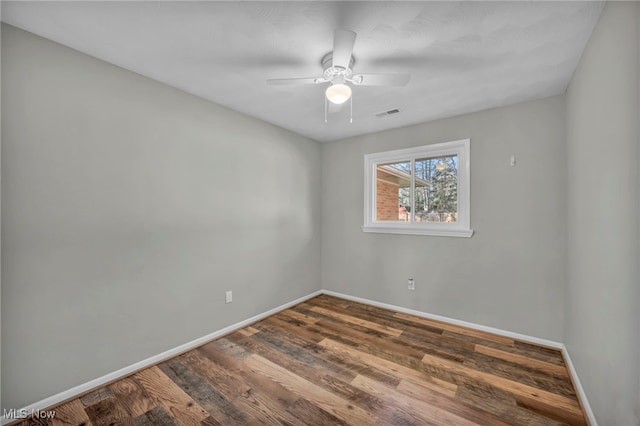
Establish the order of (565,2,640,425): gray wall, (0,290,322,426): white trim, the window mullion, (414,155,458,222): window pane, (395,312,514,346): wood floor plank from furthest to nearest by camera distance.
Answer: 1. the window mullion
2. (414,155,458,222): window pane
3. (395,312,514,346): wood floor plank
4. (0,290,322,426): white trim
5. (565,2,640,425): gray wall

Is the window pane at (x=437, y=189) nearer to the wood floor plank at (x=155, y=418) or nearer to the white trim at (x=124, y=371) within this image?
the white trim at (x=124, y=371)

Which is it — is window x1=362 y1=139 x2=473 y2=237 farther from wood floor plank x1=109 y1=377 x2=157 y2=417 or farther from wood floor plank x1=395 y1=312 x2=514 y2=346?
wood floor plank x1=109 y1=377 x2=157 y2=417

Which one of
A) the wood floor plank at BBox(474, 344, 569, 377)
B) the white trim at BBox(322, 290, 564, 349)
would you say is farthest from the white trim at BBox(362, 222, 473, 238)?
the wood floor plank at BBox(474, 344, 569, 377)

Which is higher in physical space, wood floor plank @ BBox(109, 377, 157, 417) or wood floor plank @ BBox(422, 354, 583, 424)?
A: wood floor plank @ BBox(422, 354, 583, 424)

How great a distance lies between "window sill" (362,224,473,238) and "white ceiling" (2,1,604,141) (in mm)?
1383

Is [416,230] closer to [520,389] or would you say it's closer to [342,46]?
[520,389]

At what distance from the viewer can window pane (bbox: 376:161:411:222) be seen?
3.37 m

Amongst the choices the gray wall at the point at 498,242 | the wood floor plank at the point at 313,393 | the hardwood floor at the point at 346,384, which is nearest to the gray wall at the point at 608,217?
the hardwood floor at the point at 346,384

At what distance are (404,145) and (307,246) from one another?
1.92m

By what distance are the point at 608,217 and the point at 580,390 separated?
129 cm

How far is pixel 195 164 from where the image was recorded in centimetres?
247

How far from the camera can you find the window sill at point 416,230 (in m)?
2.88

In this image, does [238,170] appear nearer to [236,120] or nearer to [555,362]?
[236,120]

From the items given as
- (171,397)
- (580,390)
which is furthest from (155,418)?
(580,390)
